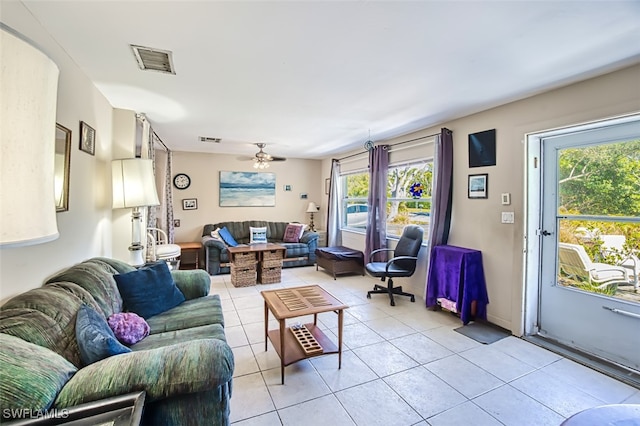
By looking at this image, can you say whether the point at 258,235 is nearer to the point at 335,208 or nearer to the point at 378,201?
the point at 335,208

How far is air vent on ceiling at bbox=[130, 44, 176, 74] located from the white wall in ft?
1.51

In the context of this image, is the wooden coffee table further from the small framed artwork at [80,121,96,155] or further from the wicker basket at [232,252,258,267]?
the wicker basket at [232,252,258,267]

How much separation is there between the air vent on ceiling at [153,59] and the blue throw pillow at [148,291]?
1579 millimetres

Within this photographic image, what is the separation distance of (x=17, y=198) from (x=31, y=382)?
2.69 ft

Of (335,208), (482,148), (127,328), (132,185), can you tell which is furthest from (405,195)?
(127,328)

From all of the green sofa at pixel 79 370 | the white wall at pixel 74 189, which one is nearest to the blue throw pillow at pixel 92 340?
the green sofa at pixel 79 370

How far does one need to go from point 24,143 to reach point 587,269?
142 inches

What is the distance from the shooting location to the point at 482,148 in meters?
3.19

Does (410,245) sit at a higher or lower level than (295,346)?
higher

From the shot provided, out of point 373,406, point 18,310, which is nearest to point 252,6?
point 18,310

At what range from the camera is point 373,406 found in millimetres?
1876

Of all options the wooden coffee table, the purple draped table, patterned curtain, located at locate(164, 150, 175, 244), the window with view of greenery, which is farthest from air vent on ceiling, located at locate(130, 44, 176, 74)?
the window with view of greenery

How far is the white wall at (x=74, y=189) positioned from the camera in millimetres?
1482

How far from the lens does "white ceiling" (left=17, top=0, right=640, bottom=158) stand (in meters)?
1.53
